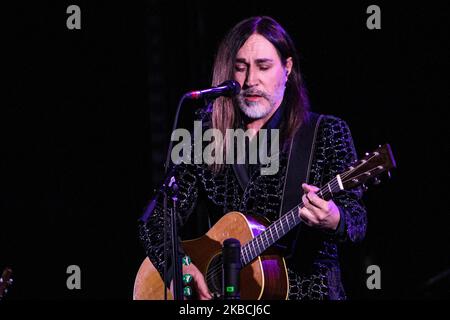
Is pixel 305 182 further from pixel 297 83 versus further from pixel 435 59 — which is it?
pixel 435 59

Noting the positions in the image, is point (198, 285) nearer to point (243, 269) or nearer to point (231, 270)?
point (243, 269)

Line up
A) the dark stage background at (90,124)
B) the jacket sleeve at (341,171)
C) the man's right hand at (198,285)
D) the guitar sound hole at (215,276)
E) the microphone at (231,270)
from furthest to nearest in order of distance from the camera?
1. the dark stage background at (90,124)
2. the guitar sound hole at (215,276)
3. the man's right hand at (198,285)
4. the jacket sleeve at (341,171)
5. the microphone at (231,270)

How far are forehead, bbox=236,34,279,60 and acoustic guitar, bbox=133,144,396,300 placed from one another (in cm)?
94

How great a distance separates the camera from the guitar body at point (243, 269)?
3.96m

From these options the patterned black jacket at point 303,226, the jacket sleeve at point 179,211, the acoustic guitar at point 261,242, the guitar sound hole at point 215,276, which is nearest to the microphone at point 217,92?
the patterned black jacket at point 303,226

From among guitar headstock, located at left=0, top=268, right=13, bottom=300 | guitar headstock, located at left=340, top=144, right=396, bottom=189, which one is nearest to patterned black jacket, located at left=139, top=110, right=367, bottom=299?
guitar headstock, located at left=340, top=144, right=396, bottom=189

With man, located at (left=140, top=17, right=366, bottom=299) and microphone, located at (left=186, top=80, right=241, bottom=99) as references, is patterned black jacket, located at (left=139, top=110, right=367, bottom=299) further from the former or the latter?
microphone, located at (left=186, top=80, right=241, bottom=99)

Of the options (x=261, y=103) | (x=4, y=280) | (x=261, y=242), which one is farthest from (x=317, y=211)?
(x=4, y=280)

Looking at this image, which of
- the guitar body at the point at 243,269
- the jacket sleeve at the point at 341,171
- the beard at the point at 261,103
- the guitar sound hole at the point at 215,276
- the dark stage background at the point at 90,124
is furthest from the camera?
the dark stage background at the point at 90,124

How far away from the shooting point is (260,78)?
4484mm

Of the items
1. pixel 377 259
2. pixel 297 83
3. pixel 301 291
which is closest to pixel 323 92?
pixel 297 83

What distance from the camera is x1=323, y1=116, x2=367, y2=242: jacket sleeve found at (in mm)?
3861

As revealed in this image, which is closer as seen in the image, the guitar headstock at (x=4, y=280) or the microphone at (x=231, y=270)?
the microphone at (x=231, y=270)

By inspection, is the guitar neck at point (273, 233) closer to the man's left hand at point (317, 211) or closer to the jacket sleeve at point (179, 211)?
the man's left hand at point (317, 211)
